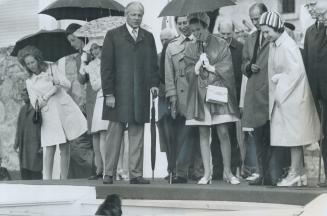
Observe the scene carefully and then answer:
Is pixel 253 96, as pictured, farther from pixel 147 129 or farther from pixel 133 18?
pixel 147 129

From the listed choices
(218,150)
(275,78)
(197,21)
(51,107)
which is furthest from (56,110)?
(275,78)

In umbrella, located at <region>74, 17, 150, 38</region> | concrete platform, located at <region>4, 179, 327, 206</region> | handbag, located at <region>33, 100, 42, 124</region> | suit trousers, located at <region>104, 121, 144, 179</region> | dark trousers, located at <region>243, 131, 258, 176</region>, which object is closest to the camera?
concrete platform, located at <region>4, 179, 327, 206</region>

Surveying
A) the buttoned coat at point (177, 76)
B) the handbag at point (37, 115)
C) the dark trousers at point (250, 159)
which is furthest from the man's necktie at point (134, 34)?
the handbag at point (37, 115)

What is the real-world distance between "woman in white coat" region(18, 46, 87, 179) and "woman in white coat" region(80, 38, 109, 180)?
0.72 metres

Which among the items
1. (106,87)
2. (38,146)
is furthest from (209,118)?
(38,146)

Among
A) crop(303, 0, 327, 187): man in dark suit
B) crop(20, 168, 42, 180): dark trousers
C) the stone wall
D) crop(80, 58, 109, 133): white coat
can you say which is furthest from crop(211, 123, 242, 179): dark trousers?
the stone wall

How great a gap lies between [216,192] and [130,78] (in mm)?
2342

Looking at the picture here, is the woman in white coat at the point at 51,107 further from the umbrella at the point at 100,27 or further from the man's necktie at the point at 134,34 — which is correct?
the man's necktie at the point at 134,34

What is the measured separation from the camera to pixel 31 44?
1486cm

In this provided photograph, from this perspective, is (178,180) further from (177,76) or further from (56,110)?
(56,110)

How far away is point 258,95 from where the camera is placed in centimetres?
1150

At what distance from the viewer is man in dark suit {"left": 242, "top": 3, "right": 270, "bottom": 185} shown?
1143cm

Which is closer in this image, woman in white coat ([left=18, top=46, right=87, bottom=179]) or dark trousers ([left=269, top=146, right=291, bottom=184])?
dark trousers ([left=269, top=146, right=291, bottom=184])

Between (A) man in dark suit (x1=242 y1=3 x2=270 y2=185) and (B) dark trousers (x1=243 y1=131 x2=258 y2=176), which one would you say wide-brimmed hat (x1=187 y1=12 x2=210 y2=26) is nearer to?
(A) man in dark suit (x1=242 y1=3 x2=270 y2=185)
